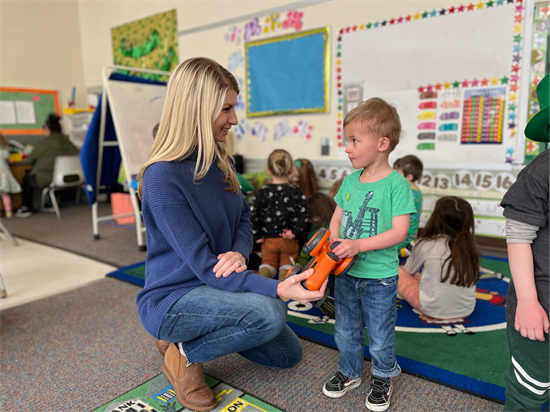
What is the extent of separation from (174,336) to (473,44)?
10.0 feet

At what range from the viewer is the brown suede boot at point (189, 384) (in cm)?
137

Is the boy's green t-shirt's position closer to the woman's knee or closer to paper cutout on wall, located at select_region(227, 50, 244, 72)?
the woman's knee

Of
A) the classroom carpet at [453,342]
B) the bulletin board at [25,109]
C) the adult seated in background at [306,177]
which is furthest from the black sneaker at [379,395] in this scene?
the bulletin board at [25,109]

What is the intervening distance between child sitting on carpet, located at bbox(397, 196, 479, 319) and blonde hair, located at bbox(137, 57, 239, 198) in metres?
1.19

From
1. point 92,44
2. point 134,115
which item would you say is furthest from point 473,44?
point 92,44

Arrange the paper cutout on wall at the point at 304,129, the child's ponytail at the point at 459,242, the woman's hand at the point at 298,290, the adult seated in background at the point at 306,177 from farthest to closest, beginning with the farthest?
the paper cutout on wall at the point at 304,129 → the adult seated in background at the point at 306,177 → the child's ponytail at the point at 459,242 → the woman's hand at the point at 298,290

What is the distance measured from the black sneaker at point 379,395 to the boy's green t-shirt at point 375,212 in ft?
1.20

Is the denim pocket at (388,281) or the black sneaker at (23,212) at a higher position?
the denim pocket at (388,281)

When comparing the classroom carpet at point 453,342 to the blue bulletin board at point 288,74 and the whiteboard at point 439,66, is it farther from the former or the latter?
the blue bulletin board at point 288,74

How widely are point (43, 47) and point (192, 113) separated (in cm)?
599

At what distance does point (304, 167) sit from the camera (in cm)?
388

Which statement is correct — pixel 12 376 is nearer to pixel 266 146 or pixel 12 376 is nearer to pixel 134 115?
pixel 134 115

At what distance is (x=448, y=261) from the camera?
1895 mm

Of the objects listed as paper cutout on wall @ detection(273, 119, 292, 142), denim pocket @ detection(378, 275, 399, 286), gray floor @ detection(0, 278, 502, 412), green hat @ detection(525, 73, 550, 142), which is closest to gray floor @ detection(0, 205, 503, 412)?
gray floor @ detection(0, 278, 502, 412)
